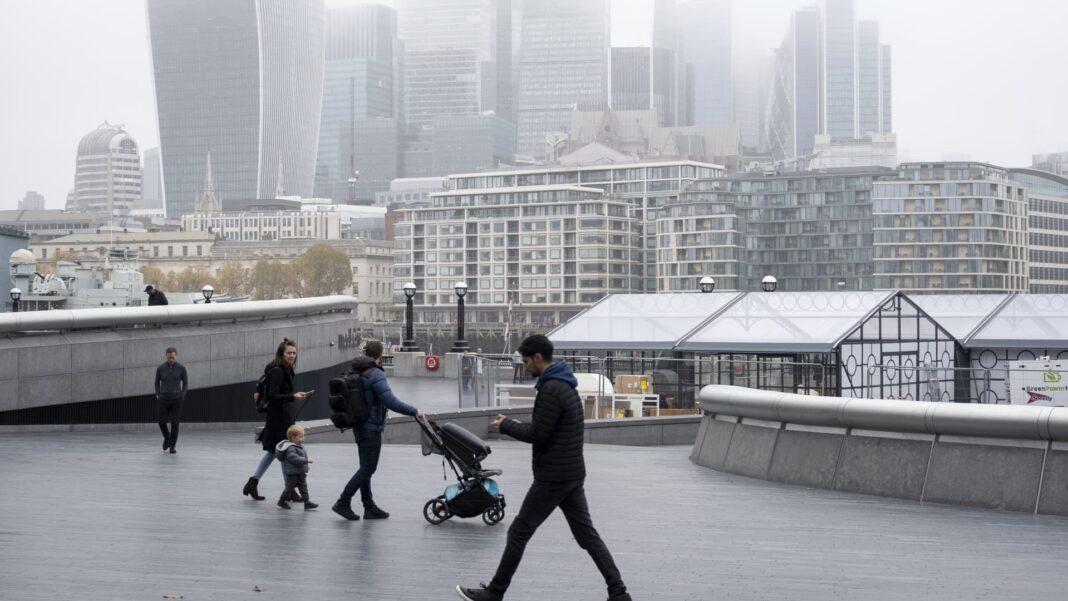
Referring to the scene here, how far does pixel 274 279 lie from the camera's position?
191500 millimetres

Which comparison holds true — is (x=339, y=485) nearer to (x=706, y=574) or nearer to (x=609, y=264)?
(x=706, y=574)

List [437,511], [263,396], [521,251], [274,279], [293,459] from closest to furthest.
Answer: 1. [437,511]
2. [293,459]
3. [263,396]
4. [521,251]
5. [274,279]

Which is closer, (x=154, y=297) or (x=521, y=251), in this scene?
(x=154, y=297)

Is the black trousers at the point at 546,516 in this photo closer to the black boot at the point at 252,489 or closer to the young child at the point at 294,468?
the young child at the point at 294,468

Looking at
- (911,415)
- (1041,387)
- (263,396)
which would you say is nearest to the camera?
(911,415)

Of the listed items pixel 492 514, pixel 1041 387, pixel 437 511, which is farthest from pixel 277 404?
pixel 1041 387

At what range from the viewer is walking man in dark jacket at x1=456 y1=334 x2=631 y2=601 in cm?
997

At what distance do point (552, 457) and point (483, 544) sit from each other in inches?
106

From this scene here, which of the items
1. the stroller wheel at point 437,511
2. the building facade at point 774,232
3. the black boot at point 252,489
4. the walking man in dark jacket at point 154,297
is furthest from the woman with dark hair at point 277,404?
the building facade at point 774,232

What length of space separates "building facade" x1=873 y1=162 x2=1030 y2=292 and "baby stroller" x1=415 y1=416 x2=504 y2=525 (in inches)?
6451

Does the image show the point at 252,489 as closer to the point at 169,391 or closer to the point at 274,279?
the point at 169,391

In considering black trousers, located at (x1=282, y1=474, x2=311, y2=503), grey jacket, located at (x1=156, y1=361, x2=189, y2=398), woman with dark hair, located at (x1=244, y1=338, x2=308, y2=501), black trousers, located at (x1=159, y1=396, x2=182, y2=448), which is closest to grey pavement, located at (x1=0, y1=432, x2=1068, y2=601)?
black trousers, located at (x1=282, y1=474, x2=311, y2=503)

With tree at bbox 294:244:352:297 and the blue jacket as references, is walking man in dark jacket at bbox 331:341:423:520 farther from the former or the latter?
tree at bbox 294:244:352:297

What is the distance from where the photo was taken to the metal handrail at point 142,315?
2319cm
